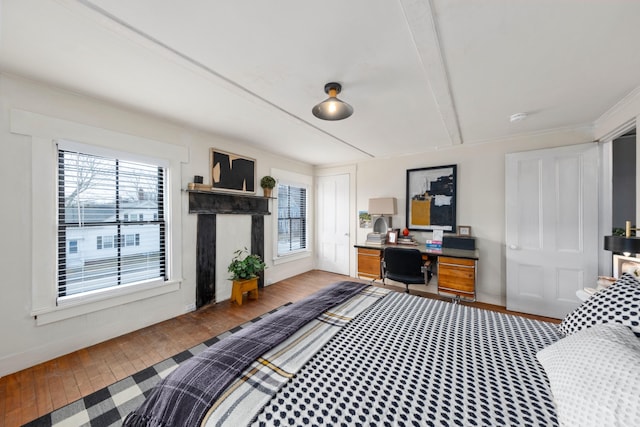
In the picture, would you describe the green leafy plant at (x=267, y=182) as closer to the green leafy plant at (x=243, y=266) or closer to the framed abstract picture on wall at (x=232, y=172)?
the framed abstract picture on wall at (x=232, y=172)

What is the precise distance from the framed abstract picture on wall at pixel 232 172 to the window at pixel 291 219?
0.77 metres

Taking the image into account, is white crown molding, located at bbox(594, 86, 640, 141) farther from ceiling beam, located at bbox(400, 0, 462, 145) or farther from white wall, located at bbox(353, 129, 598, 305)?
ceiling beam, located at bbox(400, 0, 462, 145)

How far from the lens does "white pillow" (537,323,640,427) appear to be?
701 mm

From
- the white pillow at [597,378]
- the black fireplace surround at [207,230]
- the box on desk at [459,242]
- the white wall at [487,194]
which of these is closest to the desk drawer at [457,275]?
the box on desk at [459,242]

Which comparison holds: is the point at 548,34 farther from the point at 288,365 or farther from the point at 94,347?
the point at 94,347

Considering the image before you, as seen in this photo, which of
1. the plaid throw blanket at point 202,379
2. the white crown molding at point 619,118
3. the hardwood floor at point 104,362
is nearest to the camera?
the plaid throw blanket at point 202,379

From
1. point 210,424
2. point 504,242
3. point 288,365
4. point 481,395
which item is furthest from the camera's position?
point 504,242

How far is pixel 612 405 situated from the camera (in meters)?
0.71

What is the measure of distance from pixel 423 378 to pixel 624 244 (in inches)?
76.7

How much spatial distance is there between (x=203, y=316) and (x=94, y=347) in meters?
0.98

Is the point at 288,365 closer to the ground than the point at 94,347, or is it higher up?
higher up

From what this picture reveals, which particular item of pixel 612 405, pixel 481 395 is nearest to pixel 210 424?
pixel 481 395

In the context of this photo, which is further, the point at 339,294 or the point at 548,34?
the point at 339,294

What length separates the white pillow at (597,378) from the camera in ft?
2.30
